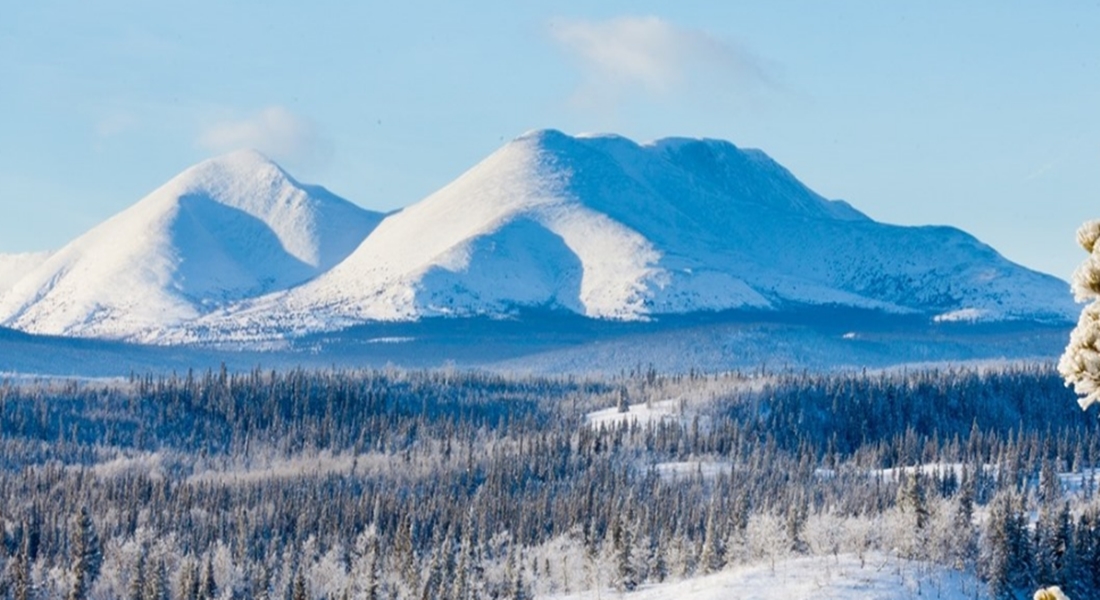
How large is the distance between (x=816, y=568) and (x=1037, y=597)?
123165mm

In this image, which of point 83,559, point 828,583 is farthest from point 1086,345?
point 83,559

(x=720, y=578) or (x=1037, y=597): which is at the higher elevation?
(x=1037, y=597)

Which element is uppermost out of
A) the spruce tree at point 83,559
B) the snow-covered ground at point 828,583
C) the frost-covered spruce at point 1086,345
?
the frost-covered spruce at point 1086,345

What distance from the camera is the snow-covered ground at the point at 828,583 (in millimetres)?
123000

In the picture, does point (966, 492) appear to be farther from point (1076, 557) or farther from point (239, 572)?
point (239, 572)

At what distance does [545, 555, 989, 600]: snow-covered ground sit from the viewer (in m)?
123

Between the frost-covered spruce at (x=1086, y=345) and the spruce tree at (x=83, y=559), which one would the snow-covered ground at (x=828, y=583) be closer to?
the spruce tree at (x=83, y=559)

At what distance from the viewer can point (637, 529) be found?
194m

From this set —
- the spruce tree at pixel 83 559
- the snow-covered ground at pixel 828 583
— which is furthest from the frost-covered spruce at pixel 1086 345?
the spruce tree at pixel 83 559

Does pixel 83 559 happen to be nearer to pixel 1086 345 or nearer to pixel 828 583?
pixel 828 583

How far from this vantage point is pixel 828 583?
126m

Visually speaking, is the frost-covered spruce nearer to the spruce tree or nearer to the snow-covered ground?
the snow-covered ground

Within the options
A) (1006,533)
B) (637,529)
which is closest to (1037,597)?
(1006,533)

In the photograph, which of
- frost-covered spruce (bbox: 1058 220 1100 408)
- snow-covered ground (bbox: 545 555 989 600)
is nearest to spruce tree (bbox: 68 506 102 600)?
snow-covered ground (bbox: 545 555 989 600)
